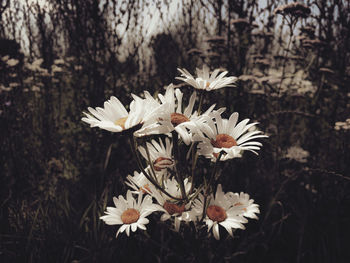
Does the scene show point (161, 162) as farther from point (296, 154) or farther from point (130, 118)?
point (296, 154)

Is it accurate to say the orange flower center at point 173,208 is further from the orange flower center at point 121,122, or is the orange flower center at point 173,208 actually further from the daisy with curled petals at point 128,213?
the orange flower center at point 121,122

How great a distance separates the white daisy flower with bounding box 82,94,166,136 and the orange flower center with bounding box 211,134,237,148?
0.65 ft

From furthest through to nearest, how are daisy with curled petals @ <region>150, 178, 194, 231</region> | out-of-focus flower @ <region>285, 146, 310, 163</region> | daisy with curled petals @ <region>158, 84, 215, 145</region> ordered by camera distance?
out-of-focus flower @ <region>285, 146, 310, 163</region>, daisy with curled petals @ <region>150, 178, 194, 231</region>, daisy with curled petals @ <region>158, 84, 215, 145</region>

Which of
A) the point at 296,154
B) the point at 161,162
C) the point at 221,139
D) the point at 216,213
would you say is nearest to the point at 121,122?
the point at 161,162

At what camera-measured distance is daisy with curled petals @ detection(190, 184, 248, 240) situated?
0.93 meters

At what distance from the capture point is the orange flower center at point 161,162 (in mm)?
933

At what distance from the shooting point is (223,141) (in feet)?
2.94

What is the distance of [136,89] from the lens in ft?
10.9

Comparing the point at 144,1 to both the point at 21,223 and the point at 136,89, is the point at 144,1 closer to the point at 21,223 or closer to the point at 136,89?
the point at 136,89

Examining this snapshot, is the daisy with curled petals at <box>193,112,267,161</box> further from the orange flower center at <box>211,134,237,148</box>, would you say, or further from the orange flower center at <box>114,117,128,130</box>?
the orange flower center at <box>114,117,128,130</box>

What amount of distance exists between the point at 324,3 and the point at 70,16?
248 centimetres

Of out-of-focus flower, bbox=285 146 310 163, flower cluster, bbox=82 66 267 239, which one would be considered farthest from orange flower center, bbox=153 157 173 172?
out-of-focus flower, bbox=285 146 310 163

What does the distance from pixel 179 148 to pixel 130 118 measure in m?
0.23

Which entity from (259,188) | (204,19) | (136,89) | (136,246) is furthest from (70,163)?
(204,19)
